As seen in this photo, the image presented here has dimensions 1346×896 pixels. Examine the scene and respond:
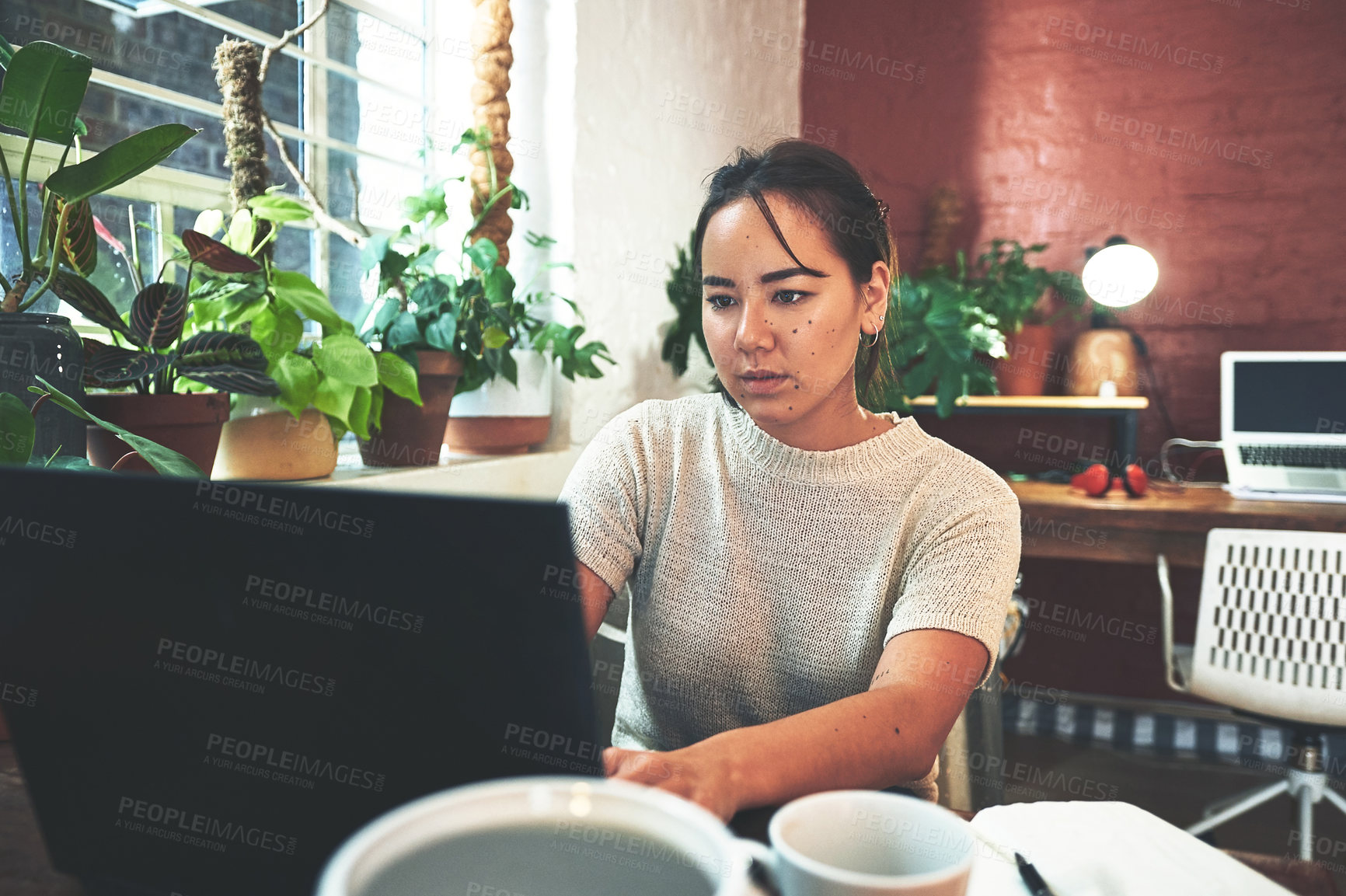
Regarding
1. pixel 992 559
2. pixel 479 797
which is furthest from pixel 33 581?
pixel 992 559

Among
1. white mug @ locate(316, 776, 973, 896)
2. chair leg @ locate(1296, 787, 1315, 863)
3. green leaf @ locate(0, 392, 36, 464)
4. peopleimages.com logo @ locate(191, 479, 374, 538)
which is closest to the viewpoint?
white mug @ locate(316, 776, 973, 896)

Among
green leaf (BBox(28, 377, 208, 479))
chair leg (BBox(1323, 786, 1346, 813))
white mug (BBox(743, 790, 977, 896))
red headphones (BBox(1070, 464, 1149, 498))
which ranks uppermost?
green leaf (BBox(28, 377, 208, 479))

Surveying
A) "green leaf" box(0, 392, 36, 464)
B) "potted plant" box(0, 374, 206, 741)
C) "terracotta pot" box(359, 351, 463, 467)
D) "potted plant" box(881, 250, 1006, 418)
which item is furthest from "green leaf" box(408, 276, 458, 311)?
"potted plant" box(881, 250, 1006, 418)

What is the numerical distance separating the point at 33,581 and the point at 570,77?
6.69 feet

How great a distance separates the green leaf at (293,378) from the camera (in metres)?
1.38

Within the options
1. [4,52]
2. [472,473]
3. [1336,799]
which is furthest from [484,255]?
[1336,799]

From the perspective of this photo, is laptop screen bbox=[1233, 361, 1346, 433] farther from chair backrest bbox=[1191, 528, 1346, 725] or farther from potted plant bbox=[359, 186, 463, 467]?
potted plant bbox=[359, 186, 463, 467]

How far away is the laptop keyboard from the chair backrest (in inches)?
24.0

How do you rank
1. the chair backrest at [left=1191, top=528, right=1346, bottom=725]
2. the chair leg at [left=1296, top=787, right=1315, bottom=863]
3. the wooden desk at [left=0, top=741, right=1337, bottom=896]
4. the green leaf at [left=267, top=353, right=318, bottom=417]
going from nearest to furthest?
the wooden desk at [left=0, top=741, right=1337, bottom=896], the green leaf at [left=267, top=353, right=318, bottom=417], the chair backrest at [left=1191, top=528, right=1346, bottom=725], the chair leg at [left=1296, top=787, right=1315, bottom=863]

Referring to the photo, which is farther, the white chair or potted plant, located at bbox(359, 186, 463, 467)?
the white chair

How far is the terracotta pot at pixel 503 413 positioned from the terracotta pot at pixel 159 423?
2.36 ft

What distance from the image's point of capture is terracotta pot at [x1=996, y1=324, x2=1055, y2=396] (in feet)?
9.59

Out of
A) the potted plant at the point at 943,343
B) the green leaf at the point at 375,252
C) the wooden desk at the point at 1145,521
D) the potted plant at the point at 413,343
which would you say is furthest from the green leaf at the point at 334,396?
the wooden desk at the point at 1145,521

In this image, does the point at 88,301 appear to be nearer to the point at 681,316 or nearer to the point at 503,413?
Result: the point at 503,413
